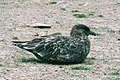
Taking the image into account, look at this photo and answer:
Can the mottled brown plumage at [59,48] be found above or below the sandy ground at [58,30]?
above

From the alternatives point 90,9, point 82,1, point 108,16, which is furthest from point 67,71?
point 82,1

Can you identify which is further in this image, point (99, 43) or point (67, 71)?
point (99, 43)

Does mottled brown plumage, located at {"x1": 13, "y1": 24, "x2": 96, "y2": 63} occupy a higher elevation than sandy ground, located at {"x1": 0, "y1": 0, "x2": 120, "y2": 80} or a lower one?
higher

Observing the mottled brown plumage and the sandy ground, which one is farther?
the mottled brown plumage

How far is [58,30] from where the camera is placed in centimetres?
1720

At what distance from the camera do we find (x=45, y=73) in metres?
11.3

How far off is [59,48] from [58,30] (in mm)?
4899

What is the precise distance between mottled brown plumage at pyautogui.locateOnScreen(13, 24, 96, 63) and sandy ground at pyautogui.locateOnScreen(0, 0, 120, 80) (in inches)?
6.5

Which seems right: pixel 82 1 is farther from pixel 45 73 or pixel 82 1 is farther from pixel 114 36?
pixel 45 73

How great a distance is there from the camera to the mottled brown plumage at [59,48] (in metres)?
12.3

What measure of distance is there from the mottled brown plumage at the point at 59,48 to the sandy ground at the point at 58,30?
0.16 meters

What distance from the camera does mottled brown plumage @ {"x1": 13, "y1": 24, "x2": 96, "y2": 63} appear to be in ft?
40.2

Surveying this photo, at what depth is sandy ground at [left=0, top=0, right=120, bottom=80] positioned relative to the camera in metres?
11.4

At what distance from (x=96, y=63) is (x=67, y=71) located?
3.62 feet
